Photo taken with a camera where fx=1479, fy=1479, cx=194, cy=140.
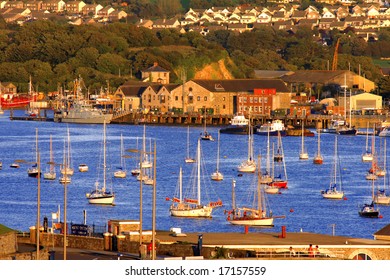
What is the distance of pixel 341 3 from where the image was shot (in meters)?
189

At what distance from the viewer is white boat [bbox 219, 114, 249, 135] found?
73.3 metres

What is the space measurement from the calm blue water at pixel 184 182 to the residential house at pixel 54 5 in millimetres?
109635

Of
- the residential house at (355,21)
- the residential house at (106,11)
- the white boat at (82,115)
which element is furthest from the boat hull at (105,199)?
the residential house at (106,11)

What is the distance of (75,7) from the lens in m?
181

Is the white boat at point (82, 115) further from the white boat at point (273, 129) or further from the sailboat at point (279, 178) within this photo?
the sailboat at point (279, 178)

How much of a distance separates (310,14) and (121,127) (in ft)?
308

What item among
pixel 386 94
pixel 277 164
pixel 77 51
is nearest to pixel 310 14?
pixel 77 51

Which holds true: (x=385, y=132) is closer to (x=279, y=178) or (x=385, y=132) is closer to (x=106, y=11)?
(x=279, y=178)

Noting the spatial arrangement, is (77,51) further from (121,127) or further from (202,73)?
(121,127)

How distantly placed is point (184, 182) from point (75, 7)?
453 feet

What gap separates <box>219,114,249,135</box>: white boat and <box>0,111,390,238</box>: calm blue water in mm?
1263

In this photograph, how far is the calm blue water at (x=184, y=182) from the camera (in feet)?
115

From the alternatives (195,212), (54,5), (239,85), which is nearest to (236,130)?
(239,85)

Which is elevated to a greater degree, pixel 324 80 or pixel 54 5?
pixel 54 5
